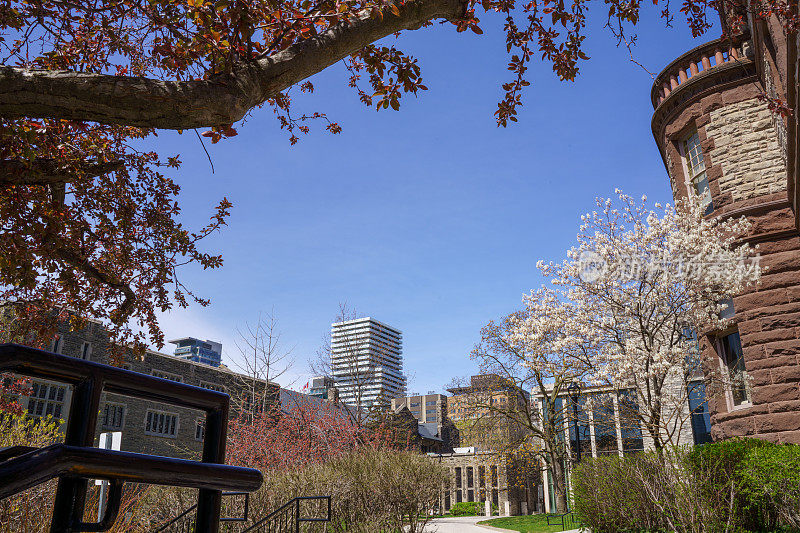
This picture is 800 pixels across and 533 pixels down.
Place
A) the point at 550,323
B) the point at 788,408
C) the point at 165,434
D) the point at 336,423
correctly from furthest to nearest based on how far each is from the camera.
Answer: the point at 165,434 < the point at 336,423 < the point at 550,323 < the point at 788,408

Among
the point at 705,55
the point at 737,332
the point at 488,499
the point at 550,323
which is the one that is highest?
the point at 705,55

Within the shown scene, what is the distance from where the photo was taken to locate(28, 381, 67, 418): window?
2515 centimetres

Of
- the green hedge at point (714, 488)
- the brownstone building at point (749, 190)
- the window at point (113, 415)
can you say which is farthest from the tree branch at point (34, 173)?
the window at point (113, 415)

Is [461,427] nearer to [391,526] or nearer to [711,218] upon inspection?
[391,526]

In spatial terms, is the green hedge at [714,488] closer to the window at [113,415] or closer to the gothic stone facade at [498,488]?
the gothic stone facade at [498,488]

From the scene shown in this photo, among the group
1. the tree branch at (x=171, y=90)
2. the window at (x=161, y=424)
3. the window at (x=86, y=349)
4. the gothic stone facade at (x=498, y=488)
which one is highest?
the window at (x=86, y=349)

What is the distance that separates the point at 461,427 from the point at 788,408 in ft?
61.0

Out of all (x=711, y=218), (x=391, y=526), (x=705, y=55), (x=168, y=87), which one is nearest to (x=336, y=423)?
(x=391, y=526)

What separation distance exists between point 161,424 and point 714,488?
28739 millimetres

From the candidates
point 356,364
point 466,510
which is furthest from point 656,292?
A: point 466,510

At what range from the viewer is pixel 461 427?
28234 mm

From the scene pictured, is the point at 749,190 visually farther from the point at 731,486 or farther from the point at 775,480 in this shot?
the point at 731,486

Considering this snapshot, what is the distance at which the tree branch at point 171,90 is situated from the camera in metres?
2.91

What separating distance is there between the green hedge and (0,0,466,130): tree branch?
8.99 meters
